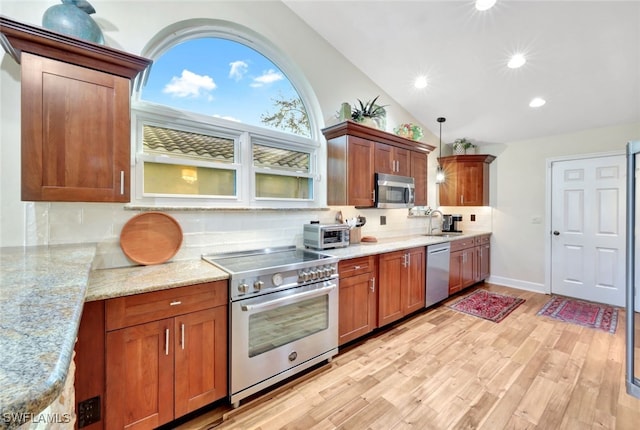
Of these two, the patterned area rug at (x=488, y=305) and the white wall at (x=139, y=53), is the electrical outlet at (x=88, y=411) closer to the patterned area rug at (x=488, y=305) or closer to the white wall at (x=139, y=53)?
the white wall at (x=139, y=53)

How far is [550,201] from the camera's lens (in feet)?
13.5

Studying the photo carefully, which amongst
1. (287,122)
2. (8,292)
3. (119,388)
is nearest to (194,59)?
(287,122)

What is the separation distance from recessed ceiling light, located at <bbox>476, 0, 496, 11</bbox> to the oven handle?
267 centimetres

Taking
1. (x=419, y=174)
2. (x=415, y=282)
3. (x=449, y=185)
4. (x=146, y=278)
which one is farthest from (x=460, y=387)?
(x=449, y=185)

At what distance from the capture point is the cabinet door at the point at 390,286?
9.21 ft

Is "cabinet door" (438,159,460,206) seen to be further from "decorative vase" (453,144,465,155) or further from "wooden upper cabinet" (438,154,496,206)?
"decorative vase" (453,144,465,155)

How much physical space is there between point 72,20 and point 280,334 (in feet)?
7.66

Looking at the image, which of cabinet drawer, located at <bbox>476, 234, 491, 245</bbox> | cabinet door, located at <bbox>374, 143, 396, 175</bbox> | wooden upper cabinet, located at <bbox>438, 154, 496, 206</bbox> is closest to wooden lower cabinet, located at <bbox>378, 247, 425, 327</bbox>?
cabinet door, located at <bbox>374, 143, 396, 175</bbox>

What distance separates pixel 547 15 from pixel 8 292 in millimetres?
3792

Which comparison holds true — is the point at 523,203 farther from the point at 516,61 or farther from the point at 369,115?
the point at 369,115

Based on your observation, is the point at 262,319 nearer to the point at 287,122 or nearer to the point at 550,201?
the point at 287,122

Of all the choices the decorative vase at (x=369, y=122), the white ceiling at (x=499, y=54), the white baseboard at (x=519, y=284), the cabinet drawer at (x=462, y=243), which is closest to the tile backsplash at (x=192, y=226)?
the decorative vase at (x=369, y=122)

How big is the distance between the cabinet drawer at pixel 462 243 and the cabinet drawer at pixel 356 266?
5.67 ft

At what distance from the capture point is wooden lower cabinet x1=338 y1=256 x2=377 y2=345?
2471 millimetres
